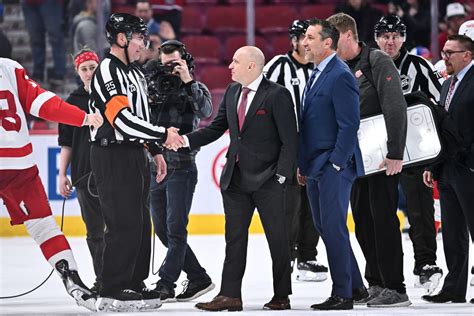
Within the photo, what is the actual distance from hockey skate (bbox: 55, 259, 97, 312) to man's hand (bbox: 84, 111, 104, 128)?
2.28 feet

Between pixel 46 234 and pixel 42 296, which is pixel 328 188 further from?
pixel 42 296

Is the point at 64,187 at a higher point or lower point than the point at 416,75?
lower

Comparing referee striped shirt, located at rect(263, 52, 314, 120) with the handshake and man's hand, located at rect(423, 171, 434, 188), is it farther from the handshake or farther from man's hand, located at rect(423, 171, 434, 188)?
the handshake

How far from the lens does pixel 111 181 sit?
5.70 m

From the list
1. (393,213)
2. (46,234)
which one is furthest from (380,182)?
(46,234)

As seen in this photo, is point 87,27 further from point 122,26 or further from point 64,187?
point 122,26

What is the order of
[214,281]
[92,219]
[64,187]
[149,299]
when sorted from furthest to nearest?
[214,281] < [64,187] < [92,219] < [149,299]

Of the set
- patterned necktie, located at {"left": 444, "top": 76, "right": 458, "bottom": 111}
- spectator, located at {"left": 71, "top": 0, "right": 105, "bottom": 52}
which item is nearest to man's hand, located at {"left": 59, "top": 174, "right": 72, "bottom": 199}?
patterned necktie, located at {"left": 444, "top": 76, "right": 458, "bottom": 111}

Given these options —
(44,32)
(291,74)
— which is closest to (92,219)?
(291,74)

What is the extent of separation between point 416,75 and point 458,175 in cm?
110

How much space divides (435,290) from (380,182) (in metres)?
0.97

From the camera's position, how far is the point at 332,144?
5.69 meters

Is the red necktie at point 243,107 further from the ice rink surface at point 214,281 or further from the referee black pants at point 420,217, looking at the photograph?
the referee black pants at point 420,217

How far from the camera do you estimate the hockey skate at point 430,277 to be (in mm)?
6512
